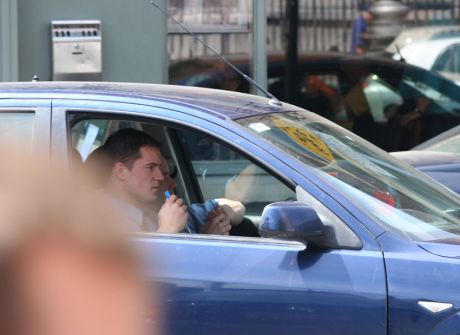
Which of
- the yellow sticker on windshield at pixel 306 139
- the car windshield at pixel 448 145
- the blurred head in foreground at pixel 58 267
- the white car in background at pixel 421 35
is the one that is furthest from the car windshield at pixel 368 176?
the white car in background at pixel 421 35

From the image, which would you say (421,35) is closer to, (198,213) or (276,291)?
(198,213)

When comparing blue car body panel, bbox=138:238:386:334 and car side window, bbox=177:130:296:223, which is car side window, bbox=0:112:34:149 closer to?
car side window, bbox=177:130:296:223

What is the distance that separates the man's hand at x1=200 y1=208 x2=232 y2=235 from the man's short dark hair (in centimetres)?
42

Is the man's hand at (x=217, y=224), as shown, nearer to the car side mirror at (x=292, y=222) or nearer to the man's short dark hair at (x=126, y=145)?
the man's short dark hair at (x=126, y=145)

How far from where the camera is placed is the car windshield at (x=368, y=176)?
12.0ft

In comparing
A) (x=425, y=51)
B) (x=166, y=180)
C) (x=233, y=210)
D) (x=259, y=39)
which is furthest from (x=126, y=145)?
(x=425, y=51)

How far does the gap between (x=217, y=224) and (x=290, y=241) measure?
74 centimetres

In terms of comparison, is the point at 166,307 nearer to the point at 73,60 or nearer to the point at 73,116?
the point at 73,116

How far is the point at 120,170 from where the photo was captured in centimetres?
426

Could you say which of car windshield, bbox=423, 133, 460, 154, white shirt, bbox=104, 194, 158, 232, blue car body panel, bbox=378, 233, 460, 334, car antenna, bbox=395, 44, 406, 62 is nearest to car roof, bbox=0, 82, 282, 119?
white shirt, bbox=104, 194, 158, 232

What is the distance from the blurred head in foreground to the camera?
3.55 meters

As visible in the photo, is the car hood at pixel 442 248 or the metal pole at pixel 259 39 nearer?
the car hood at pixel 442 248

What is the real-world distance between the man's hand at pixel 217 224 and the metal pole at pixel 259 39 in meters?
5.31

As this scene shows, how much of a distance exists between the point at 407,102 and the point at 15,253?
7921 mm
